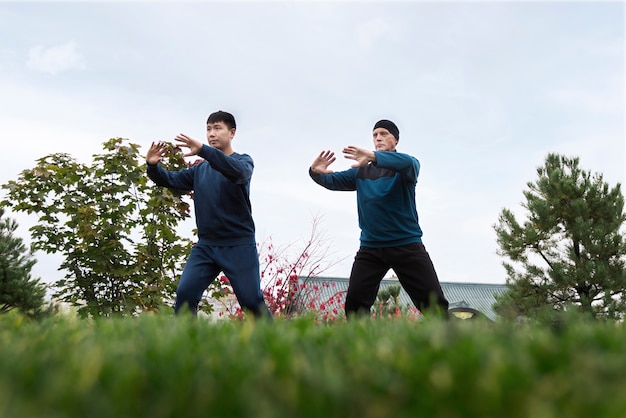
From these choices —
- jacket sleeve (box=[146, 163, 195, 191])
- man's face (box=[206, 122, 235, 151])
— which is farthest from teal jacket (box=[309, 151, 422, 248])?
jacket sleeve (box=[146, 163, 195, 191])

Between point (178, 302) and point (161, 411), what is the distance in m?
3.63

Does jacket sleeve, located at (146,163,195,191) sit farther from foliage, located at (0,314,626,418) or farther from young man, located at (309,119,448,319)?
foliage, located at (0,314,626,418)

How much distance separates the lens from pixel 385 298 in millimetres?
12102

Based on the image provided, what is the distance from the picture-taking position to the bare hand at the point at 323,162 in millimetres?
5117

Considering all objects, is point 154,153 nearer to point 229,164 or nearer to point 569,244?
point 229,164

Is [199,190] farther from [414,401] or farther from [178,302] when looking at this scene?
[414,401]

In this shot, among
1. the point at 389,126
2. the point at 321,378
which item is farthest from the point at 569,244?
the point at 321,378

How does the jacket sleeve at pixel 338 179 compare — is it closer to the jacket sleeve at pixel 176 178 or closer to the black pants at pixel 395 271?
the black pants at pixel 395 271

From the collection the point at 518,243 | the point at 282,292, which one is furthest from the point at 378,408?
the point at 518,243

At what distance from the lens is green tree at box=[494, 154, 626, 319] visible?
12750 millimetres

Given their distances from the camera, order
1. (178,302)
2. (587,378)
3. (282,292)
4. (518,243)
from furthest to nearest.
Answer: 1. (518,243)
2. (282,292)
3. (178,302)
4. (587,378)

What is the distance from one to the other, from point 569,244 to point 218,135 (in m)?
10.7

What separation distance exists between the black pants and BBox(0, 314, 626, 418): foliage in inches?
115

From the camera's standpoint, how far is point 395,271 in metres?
4.74
